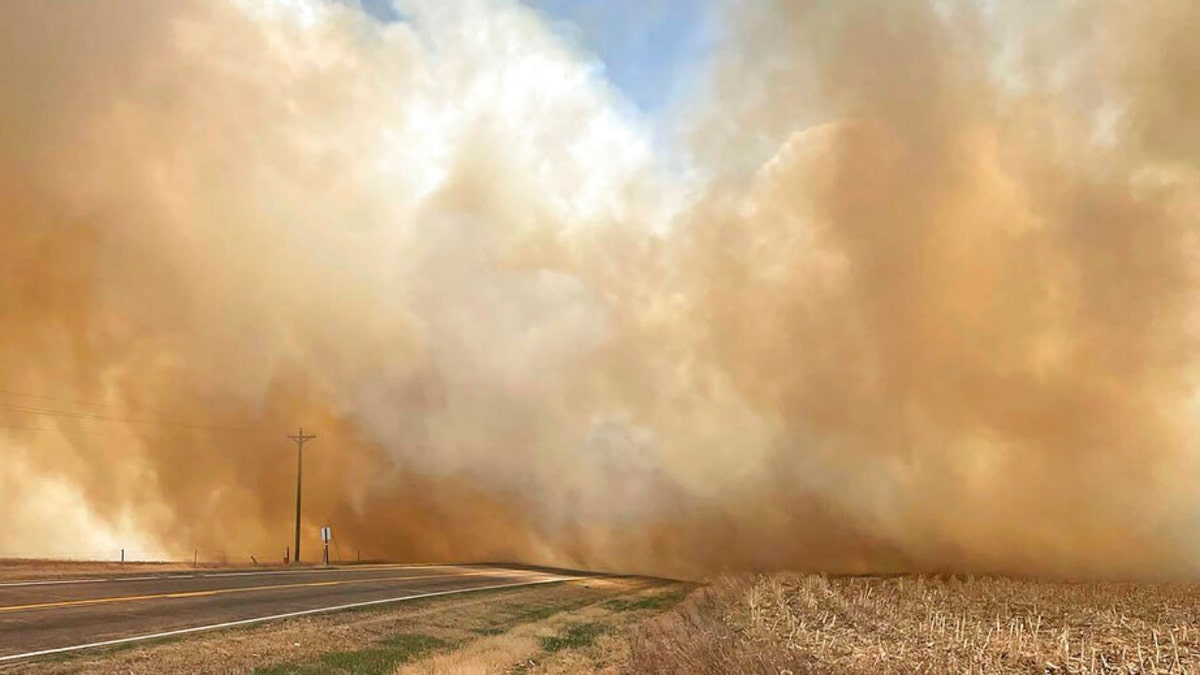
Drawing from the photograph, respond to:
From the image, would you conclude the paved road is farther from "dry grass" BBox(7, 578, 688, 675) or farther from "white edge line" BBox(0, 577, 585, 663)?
"dry grass" BBox(7, 578, 688, 675)

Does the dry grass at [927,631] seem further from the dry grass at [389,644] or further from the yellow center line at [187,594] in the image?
the yellow center line at [187,594]

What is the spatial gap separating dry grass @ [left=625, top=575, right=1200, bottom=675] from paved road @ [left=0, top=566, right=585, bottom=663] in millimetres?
11084

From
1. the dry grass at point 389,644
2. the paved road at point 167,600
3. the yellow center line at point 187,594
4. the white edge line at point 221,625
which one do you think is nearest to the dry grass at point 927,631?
the dry grass at point 389,644

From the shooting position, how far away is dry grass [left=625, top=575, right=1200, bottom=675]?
17.0 metres

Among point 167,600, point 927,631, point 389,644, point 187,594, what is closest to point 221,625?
point 389,644

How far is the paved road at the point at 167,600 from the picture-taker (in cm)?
2023

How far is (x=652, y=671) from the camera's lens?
62.0 feet

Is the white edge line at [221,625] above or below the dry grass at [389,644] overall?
above

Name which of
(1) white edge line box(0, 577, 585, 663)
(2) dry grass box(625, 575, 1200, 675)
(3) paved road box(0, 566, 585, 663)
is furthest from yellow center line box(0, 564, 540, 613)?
(2) dry grass box(625, 575, 1200, 675)

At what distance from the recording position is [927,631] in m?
21.2

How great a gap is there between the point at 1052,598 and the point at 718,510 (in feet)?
111

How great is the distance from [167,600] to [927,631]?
21.3 metres

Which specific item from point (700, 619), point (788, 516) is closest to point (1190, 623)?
point (700, 619)

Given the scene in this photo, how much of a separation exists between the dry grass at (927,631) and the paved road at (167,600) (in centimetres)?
1108
